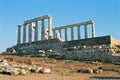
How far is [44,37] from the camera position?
210 feet

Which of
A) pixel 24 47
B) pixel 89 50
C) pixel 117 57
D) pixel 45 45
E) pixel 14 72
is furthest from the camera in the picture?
pixel 24 47

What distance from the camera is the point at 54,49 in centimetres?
5028

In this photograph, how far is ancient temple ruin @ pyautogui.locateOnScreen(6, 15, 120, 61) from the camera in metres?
40.6

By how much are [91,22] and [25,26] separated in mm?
19059

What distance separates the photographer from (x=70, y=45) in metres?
49.1

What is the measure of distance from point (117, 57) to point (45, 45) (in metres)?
20.8

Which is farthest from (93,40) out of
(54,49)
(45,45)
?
(45,45)

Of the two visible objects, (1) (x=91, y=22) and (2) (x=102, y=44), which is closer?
(2) (x=102, y=44)

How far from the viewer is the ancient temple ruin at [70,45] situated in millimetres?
40594

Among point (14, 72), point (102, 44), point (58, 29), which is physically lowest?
point (14, 72)

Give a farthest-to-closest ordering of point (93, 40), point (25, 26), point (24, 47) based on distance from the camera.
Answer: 1. point (25, 26)
2. point (24, 47)
3. point (93, 40)

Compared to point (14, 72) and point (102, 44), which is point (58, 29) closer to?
point (102, 44)

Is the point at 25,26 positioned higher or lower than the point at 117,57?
higher

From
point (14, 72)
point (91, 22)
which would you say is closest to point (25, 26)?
point (91, 22)
